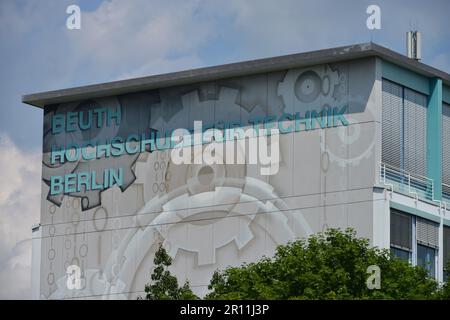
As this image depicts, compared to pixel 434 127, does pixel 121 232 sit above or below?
below

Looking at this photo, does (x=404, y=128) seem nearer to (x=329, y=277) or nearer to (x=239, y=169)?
(x=239, y=169)

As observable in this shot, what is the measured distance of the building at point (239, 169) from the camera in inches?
2478

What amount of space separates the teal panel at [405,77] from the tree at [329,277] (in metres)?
12.9

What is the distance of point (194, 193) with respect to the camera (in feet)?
223

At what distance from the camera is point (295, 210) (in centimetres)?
6419

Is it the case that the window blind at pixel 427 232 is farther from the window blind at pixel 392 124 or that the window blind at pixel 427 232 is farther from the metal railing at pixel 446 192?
the metal railing at pixel 446 192

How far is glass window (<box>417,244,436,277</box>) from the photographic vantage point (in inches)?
2478

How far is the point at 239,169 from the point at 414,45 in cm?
1082

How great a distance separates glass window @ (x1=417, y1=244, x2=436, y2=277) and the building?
0.08 m

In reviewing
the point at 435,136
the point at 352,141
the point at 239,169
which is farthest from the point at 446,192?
the point at 239,169
